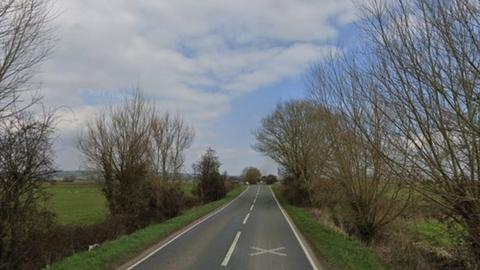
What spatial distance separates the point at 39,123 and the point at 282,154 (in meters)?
43.3

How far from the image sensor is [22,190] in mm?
13750

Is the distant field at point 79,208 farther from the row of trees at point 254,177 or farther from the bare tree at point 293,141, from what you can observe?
the row of trees at point 254,177

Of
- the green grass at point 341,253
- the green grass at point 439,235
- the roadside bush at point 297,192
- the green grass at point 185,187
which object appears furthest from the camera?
the green grass at point 185,187

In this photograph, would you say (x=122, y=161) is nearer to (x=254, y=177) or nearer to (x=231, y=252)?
(x=231, y=252)

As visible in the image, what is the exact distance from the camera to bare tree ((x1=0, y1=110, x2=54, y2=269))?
43.2ft

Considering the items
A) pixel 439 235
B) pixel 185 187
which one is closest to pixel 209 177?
pixel 185 187

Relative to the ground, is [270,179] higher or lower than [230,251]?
higher

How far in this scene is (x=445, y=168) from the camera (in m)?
9.91

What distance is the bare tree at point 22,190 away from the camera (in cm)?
1316

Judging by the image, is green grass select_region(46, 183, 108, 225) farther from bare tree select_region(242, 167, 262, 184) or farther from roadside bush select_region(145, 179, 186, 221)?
bare tree select_region(242, 167, 262, 184)

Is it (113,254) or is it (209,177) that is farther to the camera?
(209,177)

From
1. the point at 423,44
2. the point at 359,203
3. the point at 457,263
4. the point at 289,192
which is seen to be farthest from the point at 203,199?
the point at 423,44

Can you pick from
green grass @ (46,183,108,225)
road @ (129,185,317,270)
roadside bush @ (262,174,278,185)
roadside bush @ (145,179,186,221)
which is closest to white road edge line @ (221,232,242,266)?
road @ (129,185,317,270)

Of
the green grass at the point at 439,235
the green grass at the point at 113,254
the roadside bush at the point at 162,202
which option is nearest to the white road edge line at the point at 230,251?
the green grass at the point at 113,254
